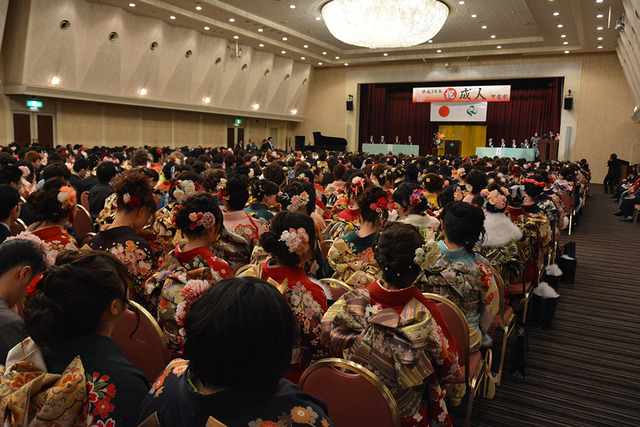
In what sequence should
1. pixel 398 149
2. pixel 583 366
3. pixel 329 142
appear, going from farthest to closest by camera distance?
pixel 329 142, pixel 398 149, pixel 583 366

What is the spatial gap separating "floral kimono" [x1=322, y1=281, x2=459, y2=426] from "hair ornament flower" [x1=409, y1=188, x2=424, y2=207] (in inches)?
75.8

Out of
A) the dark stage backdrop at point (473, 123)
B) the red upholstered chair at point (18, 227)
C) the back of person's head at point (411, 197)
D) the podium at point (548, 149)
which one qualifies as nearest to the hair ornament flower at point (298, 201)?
the back of person's head at point (411, 197)

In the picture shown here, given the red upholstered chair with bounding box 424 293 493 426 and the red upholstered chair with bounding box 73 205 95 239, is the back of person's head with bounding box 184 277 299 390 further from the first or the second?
the red upholstered chair with bounding box 73 205 95 239

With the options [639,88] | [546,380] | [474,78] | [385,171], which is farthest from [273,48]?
[546,380]

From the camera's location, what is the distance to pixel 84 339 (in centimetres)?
132

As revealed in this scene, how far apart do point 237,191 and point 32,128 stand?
48.4ft

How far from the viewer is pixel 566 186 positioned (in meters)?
8.78

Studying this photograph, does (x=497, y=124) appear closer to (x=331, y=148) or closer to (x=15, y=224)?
(x=331, y=148)

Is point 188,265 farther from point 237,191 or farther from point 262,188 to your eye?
point 262,188

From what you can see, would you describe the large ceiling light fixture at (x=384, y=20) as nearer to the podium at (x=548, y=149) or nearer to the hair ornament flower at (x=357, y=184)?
the podium at (x=548, y=149)

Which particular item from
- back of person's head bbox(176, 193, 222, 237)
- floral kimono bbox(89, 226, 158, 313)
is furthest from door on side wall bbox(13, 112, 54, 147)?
A: back of person's head bbox(176, 193, 222, 237)

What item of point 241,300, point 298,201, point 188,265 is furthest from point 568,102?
point 241,300

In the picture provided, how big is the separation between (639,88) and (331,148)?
13.5m

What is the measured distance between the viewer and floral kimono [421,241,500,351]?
8.40ft
